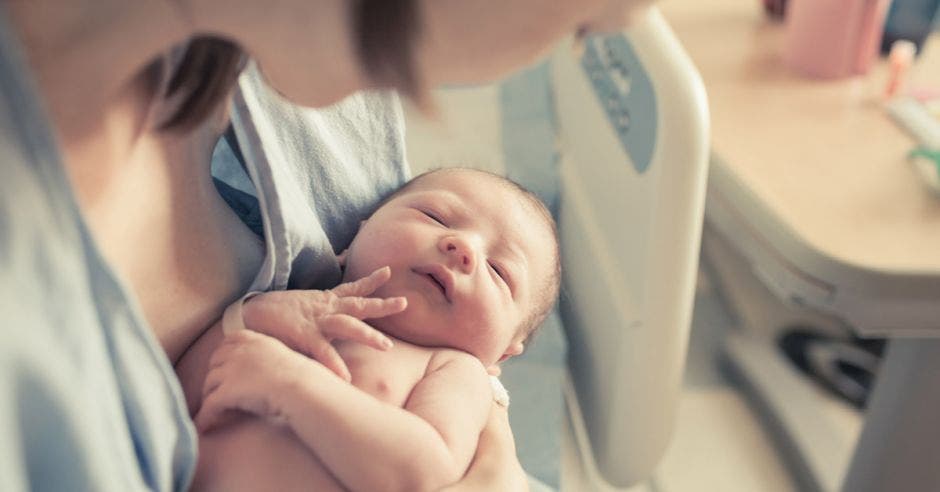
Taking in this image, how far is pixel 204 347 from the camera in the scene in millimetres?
644

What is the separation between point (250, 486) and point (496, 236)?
1.18 ft

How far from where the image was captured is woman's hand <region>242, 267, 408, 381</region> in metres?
0.64

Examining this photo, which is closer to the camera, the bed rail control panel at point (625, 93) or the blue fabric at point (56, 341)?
the blue fabric at point (56, 341)

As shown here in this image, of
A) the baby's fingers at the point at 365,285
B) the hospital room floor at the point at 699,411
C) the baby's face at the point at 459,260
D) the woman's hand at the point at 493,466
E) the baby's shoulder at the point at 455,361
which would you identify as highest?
the baby's fingers at the point at 365,285

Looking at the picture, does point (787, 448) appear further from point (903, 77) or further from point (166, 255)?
point (166, 255)

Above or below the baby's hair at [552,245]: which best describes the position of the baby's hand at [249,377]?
above

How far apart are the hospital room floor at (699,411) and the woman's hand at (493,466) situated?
570mm

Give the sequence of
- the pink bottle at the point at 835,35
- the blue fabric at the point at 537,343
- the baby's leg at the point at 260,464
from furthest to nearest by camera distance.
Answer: the pink bottle at the point at 835,35 < the blue fabric at the point at 537,343 < the baby's leg at the point at 260,464

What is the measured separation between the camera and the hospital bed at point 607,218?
898 mm

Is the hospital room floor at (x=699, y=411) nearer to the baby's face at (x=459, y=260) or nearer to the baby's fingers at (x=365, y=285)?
the baby's face at (x=459, y=260)

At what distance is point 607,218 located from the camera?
1.09 m

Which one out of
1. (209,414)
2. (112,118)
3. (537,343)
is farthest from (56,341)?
(537,343)

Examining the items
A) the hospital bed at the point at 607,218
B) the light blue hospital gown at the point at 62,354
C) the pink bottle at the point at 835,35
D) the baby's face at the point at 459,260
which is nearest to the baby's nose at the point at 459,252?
the baby's face at the point at 459,260

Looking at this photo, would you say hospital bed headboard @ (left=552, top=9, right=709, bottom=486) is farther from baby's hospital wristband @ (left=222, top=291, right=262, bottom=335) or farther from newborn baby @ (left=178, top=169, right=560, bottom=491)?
baby's hospital wristband @ (left=222, top=291, right=262, bottom=335)
